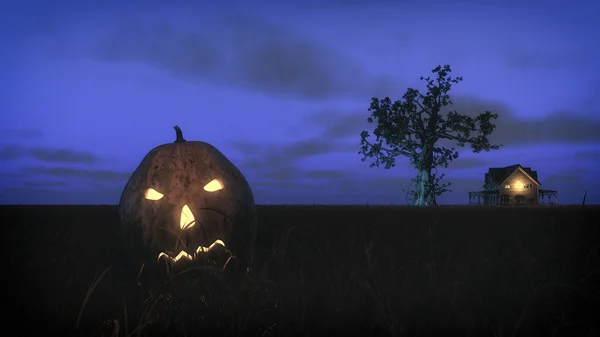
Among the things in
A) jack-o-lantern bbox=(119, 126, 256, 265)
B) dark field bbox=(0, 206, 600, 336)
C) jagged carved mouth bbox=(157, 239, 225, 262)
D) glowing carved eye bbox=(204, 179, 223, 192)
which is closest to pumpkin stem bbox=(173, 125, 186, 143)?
jack-o-lantern bbox=(119, 126, 256, 265)

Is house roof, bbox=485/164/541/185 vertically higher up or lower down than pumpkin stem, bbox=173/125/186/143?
higher up

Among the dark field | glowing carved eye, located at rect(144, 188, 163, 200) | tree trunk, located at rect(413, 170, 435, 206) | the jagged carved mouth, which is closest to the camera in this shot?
the dark field

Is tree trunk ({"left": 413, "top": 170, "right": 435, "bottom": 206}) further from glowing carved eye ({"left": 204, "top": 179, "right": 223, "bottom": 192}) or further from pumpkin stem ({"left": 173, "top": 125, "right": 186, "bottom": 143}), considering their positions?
glowing carved eye ({"left": 204, "top": 179, "right": 223, "bottom": 192})

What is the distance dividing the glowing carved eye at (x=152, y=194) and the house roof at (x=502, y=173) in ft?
205

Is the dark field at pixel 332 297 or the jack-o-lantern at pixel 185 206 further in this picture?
the jack-o-lantern at pixel 185 206

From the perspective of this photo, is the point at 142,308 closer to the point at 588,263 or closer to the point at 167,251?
the point at 167,251

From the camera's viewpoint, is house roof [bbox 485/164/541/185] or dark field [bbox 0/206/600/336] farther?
house roof [bbox 485/164/541/185]

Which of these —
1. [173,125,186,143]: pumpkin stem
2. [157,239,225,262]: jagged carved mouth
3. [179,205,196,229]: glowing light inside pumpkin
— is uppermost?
[173,125,186,143]: pumpkin stem

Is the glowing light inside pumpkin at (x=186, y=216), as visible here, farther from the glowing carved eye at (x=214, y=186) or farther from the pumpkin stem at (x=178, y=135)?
the pumpkin stem at (x=178, y=135)

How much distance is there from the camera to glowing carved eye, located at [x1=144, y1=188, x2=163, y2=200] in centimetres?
622

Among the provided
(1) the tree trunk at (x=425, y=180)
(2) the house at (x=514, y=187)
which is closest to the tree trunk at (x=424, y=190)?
(1) the tree trunk at (x=425, y=180)

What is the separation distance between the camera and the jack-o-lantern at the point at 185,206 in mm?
6066

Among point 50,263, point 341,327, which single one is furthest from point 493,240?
point 50,263

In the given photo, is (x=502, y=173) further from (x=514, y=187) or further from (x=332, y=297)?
(x=332, y=297)
